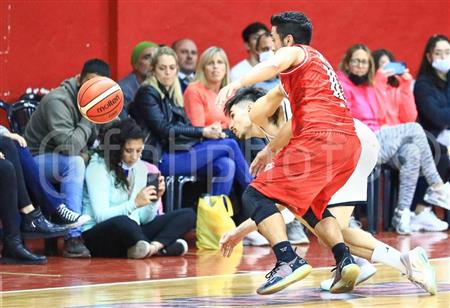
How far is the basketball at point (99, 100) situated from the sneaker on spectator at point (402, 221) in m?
3.54

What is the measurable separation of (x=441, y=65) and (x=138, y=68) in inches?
115

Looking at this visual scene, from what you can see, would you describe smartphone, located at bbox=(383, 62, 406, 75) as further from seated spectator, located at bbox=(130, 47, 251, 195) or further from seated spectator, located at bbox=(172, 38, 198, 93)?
seated spectator, located at bbox=(130, 47, 251, 195)

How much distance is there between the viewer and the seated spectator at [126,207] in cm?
884

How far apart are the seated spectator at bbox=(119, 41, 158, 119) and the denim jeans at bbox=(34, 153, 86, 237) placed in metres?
1.41

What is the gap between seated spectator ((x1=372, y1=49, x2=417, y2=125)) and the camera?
37.1ft

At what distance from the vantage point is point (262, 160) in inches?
268

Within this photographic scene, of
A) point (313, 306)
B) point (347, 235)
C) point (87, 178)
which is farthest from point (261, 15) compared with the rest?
point (313, 306)

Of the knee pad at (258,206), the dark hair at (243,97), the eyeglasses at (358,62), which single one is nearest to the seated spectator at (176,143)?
the eyeglasses at (358,62)

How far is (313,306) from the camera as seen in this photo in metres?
6.02

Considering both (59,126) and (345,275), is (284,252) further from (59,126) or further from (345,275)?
(59,126)

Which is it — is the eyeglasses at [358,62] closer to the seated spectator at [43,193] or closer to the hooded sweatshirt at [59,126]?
the hooded sweatshirt at [59,126]

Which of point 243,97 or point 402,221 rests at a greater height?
point 243,97

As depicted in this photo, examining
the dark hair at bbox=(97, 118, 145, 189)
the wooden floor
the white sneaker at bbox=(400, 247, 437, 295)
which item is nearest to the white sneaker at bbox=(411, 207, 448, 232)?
the wooden floor

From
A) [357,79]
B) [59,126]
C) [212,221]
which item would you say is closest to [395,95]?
[357,79]
